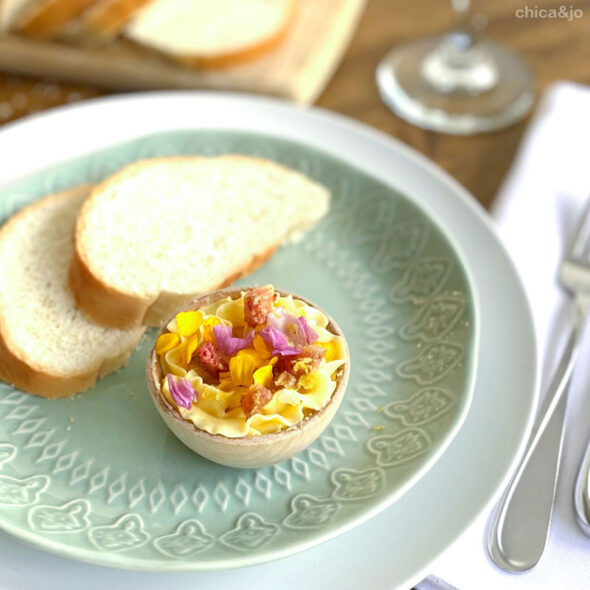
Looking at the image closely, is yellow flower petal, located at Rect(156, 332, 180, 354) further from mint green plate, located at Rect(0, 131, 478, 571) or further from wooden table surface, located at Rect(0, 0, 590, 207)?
wooden table surface, located at Rect(0, 0, 590, 207)

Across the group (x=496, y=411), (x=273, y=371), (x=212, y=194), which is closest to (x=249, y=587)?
(x=273, y=371)

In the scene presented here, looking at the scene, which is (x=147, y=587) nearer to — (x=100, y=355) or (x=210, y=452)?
(x=210, y=452)

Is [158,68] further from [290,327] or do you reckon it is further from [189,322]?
[290,327]

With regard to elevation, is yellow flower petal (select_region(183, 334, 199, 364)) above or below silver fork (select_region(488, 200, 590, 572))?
above

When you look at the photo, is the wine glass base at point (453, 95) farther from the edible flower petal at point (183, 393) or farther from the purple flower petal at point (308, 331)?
the edible flower petal at point (183, 393)

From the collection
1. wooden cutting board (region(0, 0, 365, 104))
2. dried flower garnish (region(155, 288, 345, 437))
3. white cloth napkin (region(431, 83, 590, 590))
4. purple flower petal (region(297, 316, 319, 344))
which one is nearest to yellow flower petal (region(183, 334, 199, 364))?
dried flower garnish (region(155, 288, 345, 437))

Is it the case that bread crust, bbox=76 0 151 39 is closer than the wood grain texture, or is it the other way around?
the wood grain texture

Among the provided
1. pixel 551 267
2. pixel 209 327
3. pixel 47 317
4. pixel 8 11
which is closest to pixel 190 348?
pixel 209 327
